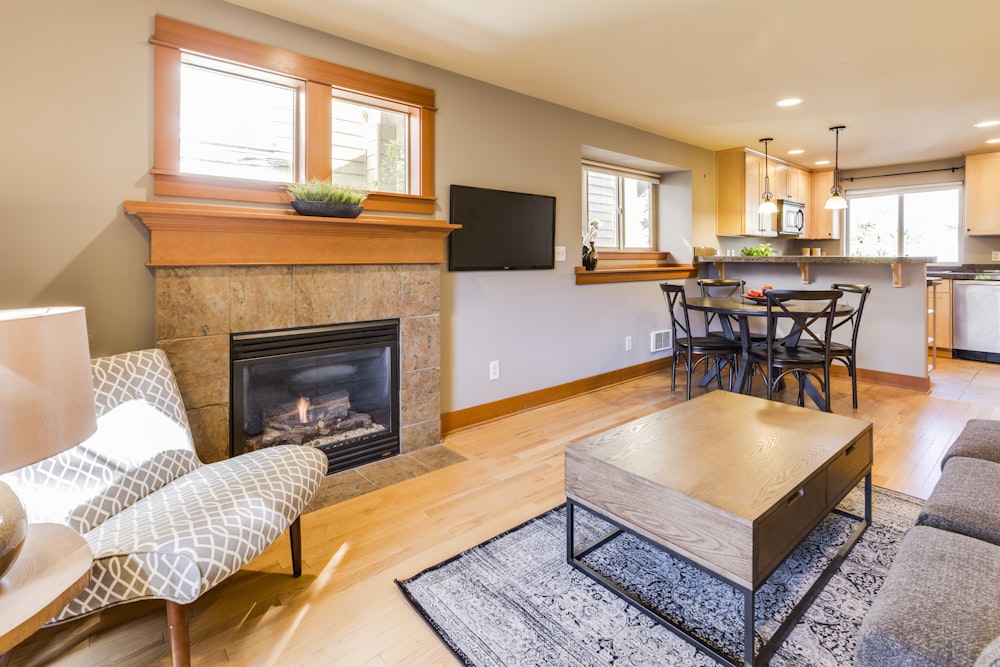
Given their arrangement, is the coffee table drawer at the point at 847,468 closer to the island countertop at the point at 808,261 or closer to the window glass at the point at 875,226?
the island countertop at the point at 808,261

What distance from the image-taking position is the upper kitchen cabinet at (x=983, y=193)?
5.76 m

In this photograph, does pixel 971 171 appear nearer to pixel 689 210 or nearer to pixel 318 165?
pixel 689 210

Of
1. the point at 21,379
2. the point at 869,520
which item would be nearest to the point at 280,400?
the point at 21,379

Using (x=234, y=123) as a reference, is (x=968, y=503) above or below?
below

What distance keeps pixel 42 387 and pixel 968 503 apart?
2338 millimetres

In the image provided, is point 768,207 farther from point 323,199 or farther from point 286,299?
point 286,299

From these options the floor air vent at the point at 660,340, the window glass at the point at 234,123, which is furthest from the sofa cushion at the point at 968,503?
the floor air vent at the point at 660,340

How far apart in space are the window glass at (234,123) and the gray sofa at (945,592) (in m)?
2.91

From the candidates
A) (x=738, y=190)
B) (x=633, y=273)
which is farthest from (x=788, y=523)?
(x=738, y=190)

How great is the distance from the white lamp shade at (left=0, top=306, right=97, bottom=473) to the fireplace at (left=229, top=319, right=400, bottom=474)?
1.44 meters

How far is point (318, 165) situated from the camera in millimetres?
2777

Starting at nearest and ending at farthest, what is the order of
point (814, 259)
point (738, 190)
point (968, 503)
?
point (968, 503), point (814, 259), point (738, 190)

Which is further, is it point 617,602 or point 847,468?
point 847,468

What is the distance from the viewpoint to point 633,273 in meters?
4.80
